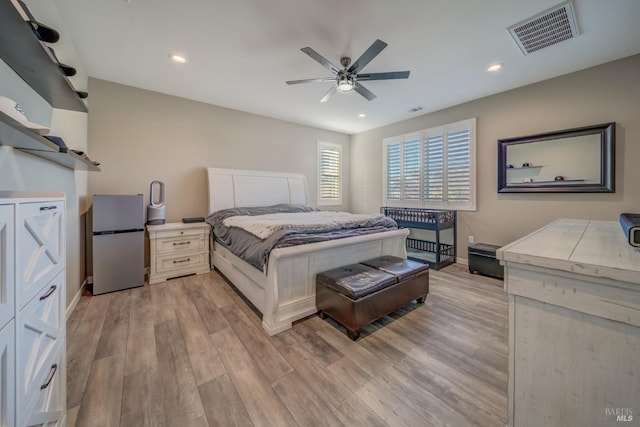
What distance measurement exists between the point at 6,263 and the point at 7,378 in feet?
1.06

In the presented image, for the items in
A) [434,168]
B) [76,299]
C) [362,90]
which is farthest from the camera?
[434,168]

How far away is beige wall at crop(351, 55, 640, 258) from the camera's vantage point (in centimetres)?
261

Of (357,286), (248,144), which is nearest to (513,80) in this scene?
(357,286)

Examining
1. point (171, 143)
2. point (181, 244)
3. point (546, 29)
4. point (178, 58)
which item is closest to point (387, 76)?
point (546, 29)

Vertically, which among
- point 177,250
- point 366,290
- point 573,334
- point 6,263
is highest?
point 6,263

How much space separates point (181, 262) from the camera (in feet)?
10.8

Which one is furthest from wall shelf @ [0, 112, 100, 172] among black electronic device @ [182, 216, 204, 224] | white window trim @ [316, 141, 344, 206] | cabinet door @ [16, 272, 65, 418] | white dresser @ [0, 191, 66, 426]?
white window trim @ [316, 141, 344, 206]

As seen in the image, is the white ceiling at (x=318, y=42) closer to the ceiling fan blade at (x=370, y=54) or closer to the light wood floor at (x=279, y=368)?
the ceiling fan blade at (x=370, y=54)

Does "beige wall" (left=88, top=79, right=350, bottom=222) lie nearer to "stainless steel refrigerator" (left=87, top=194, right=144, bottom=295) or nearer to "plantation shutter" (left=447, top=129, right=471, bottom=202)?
"stainless steel refrigerator" (left=87, top=194, right=144, bottom=295)

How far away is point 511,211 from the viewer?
3461 millimetres

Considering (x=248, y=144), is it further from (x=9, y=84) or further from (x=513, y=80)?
(x=513, y=80)

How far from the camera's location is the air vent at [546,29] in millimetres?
1973

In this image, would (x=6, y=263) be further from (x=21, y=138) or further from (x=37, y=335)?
(x=21, y=138)

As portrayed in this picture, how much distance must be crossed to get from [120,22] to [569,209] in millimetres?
5433
